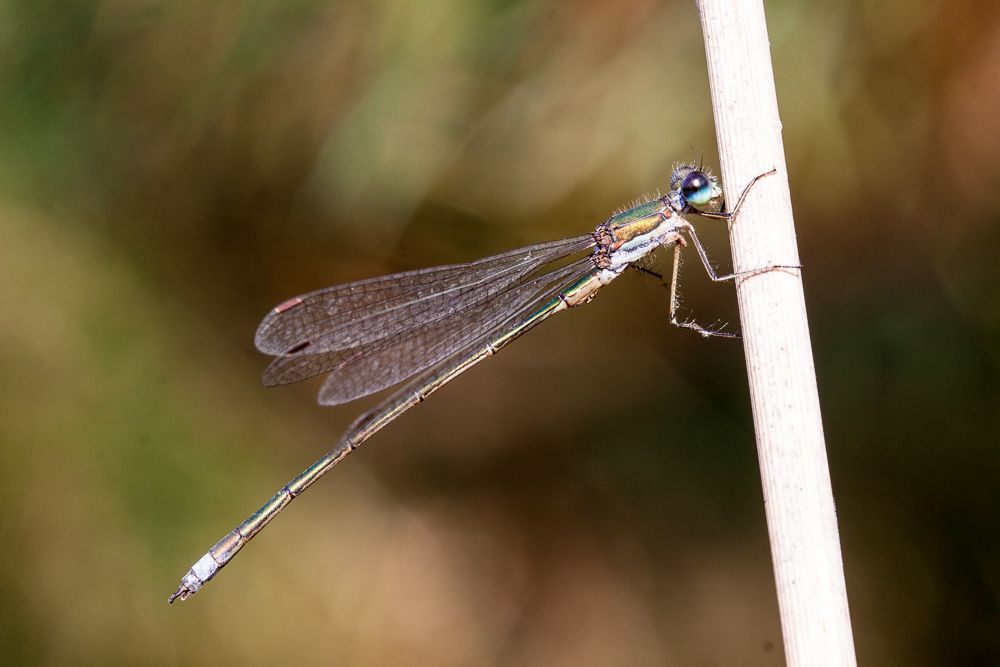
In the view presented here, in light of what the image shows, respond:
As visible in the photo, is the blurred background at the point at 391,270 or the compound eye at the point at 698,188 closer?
the compound eye at the point at 698,188

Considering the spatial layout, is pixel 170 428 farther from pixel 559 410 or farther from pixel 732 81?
pixel 732 81

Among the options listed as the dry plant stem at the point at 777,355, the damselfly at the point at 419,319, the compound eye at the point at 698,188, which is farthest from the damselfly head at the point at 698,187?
the dry plant stem at the point at 777,355

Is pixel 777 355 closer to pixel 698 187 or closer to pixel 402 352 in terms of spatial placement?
pixel 698 187

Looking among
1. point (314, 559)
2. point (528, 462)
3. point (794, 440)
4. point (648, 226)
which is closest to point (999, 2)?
point (648, 226)

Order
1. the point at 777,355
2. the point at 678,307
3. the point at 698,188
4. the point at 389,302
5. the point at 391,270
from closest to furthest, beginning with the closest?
1. the point at 777,355
2. the point at 698,188
3. the point at 678,307
4. the point at 389,302
5. the point at 391,270

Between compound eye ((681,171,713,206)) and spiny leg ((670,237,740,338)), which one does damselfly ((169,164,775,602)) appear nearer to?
spiny leg ((670,237,740,338))

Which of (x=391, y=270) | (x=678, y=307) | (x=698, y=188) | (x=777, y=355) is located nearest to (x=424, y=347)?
(x=391, y=270)

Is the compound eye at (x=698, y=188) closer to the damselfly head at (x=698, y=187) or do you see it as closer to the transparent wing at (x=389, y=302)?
the damselfly head at (x=698, y=187)
